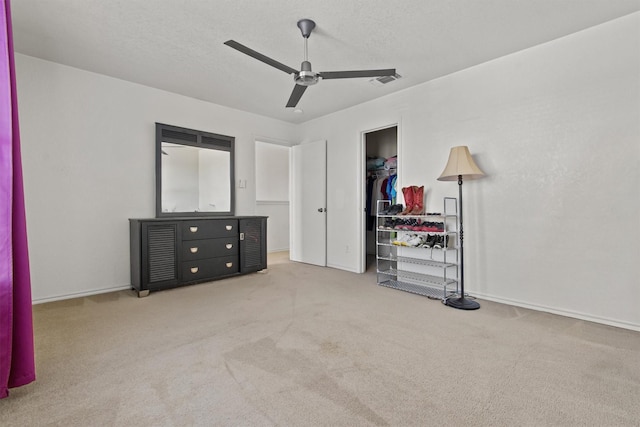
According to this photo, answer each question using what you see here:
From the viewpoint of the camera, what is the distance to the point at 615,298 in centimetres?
252

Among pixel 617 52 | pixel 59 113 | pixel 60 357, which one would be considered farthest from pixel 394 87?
pixel 60 357

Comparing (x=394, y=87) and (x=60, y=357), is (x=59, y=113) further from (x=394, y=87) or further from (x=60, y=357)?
(x=394, y=87)

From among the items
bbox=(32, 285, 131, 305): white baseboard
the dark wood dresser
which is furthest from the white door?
bbox=(32, 285, 131, 305): white baseboard

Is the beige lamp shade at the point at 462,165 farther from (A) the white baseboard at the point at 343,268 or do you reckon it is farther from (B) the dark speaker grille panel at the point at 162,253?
(B) the dark speaker grille panel at the point at 162,253

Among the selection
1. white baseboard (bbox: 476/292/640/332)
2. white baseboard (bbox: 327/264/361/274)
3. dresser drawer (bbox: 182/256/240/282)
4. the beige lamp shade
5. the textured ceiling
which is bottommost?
white baseboard (bbox: 476/292/640/332)

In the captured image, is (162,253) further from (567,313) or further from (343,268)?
(567,313)

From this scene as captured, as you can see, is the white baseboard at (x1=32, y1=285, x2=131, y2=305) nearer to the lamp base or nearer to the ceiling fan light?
the ceiling fan light

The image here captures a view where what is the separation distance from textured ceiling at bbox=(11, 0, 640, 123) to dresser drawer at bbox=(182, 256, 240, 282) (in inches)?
88.2

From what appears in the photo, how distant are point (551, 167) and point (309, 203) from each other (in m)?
3.40

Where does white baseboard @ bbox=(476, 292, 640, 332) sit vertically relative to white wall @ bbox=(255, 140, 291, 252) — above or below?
below

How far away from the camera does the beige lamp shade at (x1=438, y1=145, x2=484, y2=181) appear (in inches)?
119

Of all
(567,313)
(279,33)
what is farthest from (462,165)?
(279,33)

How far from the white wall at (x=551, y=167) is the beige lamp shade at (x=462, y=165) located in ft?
0.89

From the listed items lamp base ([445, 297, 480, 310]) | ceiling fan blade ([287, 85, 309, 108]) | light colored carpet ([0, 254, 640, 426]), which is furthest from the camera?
lamp base ([445, 297, 480, 310])
